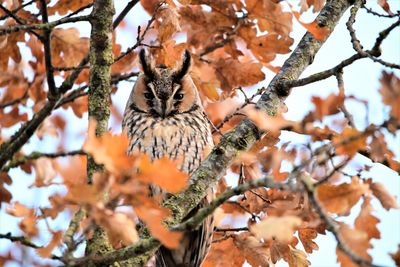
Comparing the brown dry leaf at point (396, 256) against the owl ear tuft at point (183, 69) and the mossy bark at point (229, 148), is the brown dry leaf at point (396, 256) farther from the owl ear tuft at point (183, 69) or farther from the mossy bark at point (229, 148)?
the owl ear tuft at point (183, 69)

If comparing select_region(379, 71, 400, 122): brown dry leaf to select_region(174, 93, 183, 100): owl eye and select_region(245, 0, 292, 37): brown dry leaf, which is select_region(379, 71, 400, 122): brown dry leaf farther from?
select_region(174, 93, 183, 100): owl eye

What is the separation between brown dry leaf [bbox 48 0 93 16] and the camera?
341cm

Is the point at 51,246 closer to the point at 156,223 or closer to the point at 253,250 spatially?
the point at 156,223

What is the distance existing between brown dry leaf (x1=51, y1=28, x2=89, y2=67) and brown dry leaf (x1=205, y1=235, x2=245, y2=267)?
51.9 inches

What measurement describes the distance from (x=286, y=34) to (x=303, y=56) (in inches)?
7.6

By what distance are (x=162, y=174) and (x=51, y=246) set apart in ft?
1.51

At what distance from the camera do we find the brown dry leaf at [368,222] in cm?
209

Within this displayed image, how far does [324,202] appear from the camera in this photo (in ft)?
6.07

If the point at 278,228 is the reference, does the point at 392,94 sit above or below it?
above

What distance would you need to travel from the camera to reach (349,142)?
1.66 metres

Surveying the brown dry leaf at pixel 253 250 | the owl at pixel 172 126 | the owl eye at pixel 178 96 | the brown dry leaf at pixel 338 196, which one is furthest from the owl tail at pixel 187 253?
the brown dry leaf at pixel 338 196

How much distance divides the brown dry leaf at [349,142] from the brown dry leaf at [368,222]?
17.0 inches

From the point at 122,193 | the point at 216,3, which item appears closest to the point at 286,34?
the point at 216,3

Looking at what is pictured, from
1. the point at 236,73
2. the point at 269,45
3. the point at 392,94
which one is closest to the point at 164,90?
A: the point at 236,73
